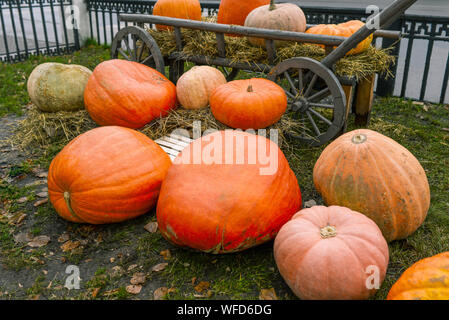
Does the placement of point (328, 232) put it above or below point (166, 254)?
above

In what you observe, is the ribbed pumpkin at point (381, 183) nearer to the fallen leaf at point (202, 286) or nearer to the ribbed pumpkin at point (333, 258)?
the ribbed pumpkin at point (333, 258)

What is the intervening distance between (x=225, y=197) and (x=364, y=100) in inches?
103

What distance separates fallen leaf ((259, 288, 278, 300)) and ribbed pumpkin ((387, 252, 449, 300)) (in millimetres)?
574

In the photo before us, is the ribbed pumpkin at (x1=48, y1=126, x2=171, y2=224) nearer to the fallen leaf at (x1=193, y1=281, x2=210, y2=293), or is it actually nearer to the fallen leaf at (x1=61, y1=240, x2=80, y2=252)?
the fallen leaf at (x1=61, y1=240, x2=80, y2=252)

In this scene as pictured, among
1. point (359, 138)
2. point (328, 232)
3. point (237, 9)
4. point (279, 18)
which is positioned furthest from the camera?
point (237, 9)

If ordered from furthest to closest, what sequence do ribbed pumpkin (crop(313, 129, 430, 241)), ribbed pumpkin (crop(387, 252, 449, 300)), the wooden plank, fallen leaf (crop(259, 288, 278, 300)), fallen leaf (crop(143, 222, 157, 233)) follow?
1. the wooden plank
2. fallen leaf (crop(143, 222, 157, 233))
3. ribbed pumpkin (crop(313, 129, 430, 241))
4. fallen leaf (crop(259, 288, 278, 300))
5. ribbed pumpkin (crop(387, 252, 449, 300))

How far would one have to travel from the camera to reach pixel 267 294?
6.57ft

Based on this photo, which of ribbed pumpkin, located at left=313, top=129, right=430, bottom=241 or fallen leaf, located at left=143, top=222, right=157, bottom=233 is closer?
ribbed pumpkin, located at left=313, top=129, right=430, bottom=241

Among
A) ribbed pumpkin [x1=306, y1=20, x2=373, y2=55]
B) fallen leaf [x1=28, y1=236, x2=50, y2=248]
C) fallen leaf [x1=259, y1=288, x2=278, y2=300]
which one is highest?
ribbed pumpkin [x1=306, y1=20, x2=373, y2=55]

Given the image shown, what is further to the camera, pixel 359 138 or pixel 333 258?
pixel 359 138

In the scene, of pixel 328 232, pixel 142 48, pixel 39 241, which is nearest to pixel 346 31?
pixel 142 48

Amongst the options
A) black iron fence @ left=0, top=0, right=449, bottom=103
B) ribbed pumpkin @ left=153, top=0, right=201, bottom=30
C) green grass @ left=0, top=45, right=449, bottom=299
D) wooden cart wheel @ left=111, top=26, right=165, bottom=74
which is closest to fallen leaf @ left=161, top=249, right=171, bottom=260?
green grass @ left=0, top=45, right=449, bottom=299

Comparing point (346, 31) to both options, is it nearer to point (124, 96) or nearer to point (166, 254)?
point (124, 96)

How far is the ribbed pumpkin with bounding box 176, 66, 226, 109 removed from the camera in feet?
12.4
